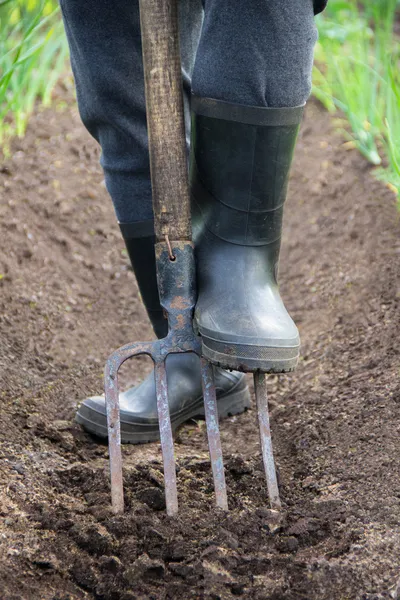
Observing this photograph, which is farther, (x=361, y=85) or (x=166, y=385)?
(x=361, y=85)

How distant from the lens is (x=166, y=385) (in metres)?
1.28

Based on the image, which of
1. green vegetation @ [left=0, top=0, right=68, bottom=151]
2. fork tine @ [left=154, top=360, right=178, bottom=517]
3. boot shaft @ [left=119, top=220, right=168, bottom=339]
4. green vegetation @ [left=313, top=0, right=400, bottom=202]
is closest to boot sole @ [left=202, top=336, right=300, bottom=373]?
fork tine @ [left=154, top=360, right=178, bottom=517]

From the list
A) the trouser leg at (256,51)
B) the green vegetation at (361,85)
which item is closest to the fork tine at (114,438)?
the trouser leg at (256,51)

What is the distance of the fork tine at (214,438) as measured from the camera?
122cm

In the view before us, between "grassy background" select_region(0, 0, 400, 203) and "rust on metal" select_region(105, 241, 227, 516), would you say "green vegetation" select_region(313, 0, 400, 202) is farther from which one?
"rust on metal" select_region(105, 241, 227, 516)

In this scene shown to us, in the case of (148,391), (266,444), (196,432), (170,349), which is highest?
(170,349)

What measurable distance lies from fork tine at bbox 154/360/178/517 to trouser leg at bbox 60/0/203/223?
39cm

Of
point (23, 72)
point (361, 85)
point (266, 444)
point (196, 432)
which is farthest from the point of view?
point (361, 85)

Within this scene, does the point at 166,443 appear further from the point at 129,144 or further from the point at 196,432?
the point at 129,144

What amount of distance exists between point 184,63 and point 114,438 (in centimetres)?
79

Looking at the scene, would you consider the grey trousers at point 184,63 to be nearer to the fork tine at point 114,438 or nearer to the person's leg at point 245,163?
the person's leg at point 245,163

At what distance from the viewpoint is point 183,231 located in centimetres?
131

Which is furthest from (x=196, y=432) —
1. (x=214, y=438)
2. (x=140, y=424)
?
(x=214, y=438)

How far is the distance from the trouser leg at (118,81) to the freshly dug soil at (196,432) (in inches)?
20.4
